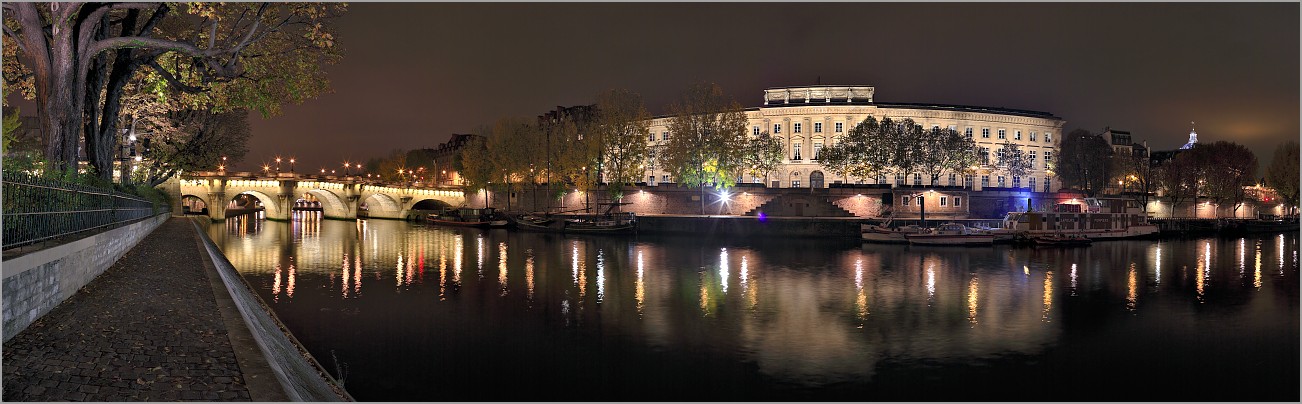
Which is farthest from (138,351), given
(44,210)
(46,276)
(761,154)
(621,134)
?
(761,154)

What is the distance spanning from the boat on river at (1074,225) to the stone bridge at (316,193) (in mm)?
70739

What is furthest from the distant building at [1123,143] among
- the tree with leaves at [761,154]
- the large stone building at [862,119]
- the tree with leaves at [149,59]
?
the tree with leaves at [149,59]

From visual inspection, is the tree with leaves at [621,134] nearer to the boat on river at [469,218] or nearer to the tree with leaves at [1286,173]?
the boat on river at [469,218]

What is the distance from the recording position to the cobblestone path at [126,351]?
28.4 feet

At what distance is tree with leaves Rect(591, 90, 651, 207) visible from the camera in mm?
76125

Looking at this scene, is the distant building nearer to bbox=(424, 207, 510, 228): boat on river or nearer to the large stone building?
the large stone building

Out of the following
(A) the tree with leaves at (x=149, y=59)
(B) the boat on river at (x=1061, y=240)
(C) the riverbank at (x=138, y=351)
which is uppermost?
(A) the tree with leaves at (x=149, y=59)

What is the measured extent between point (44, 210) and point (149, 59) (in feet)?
37.7

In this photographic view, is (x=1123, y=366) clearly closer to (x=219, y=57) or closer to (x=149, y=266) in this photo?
(x=149, y=266)

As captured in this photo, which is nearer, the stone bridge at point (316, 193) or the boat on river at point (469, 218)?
the boat on river at point (469, 218)

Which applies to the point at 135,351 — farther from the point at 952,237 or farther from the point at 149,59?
the point at 952,237

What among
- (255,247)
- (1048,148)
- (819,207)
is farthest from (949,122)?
(255,247)

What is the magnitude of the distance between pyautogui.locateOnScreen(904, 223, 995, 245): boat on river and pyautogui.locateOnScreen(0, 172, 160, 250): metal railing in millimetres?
47124

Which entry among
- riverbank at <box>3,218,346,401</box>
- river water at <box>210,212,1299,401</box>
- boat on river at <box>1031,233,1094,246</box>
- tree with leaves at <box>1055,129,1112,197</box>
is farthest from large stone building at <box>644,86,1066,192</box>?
riverbank at <box>3,218,346,401</box>
